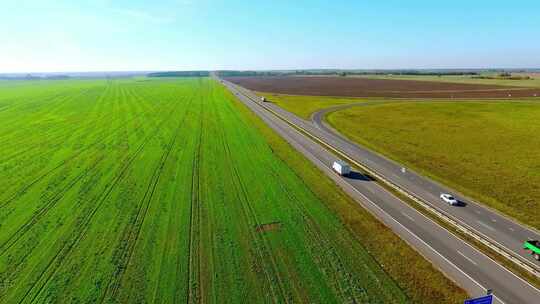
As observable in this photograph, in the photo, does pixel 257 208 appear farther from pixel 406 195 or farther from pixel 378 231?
pixel 406 195

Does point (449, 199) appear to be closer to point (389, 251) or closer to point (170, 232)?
point (389, 251)

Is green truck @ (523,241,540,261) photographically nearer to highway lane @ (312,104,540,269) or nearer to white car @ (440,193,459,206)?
highway lane @ (312,104,540,269)

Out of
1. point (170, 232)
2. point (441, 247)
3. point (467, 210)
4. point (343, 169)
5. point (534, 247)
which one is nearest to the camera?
point (534, 247)

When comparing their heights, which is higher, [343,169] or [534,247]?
[343,169]

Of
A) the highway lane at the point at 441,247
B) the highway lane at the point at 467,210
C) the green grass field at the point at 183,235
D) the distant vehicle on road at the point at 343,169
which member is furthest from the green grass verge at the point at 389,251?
the highway lane at the point at 467,210

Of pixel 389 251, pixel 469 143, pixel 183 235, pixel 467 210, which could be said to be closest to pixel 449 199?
pixel 467 210

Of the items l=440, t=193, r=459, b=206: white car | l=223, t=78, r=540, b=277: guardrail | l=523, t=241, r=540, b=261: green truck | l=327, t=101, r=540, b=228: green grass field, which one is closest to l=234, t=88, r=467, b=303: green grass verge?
l=223, t=78, r=540, b=277: guardrail
